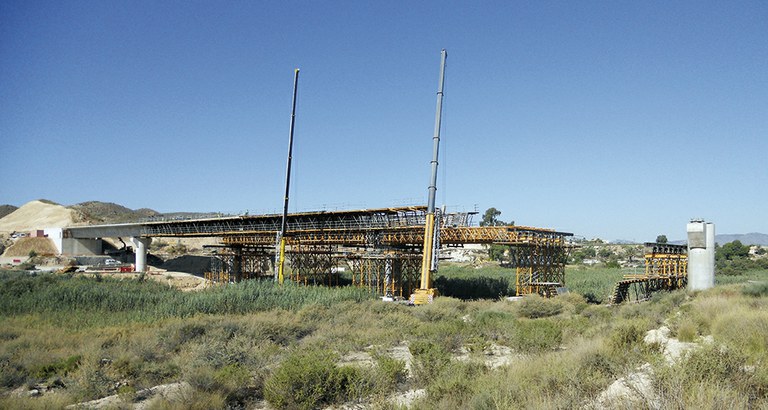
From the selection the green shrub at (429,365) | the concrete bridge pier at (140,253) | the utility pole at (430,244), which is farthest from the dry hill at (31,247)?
the green shrub at (429,365)

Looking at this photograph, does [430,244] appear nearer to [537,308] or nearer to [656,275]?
[537,308]

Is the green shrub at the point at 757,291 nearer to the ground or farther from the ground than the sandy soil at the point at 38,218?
nearer to the ground

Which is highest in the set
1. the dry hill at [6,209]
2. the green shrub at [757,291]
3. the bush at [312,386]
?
the dry hill at [6,209]

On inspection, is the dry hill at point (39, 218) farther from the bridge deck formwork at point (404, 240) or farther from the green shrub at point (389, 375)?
the green shrub at point (389, 375)

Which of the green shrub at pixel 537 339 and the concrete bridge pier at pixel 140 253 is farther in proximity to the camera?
the concrete bridge pier at pixel 140 253

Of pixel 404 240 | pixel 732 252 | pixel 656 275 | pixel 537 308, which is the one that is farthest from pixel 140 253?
pixel 732 252

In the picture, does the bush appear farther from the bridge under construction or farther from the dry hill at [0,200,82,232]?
the dry hill at [0,200,82,232]

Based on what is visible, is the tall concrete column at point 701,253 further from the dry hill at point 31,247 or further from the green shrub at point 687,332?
the dry hill at point 31,247

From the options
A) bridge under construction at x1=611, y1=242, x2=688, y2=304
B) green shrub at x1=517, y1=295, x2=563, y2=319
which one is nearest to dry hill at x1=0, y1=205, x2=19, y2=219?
bridge under construction at x1=611, y1=242, x2=688, y2=304

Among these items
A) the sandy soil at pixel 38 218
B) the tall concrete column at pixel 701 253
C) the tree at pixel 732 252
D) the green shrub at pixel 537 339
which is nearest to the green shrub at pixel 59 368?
the green shrub at pixel 537 339

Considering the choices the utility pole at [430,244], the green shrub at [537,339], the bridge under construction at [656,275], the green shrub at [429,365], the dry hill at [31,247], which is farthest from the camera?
the dry hill at [31,247]

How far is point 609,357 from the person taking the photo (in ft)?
33.1

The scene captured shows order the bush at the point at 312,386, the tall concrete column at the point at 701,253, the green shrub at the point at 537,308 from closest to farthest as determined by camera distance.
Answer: the bush at the point at 312,386 < the green shrub at the point at 537,308 < the tall concrete column at the point at 701,253

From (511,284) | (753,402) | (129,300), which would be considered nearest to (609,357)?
(753,402)
